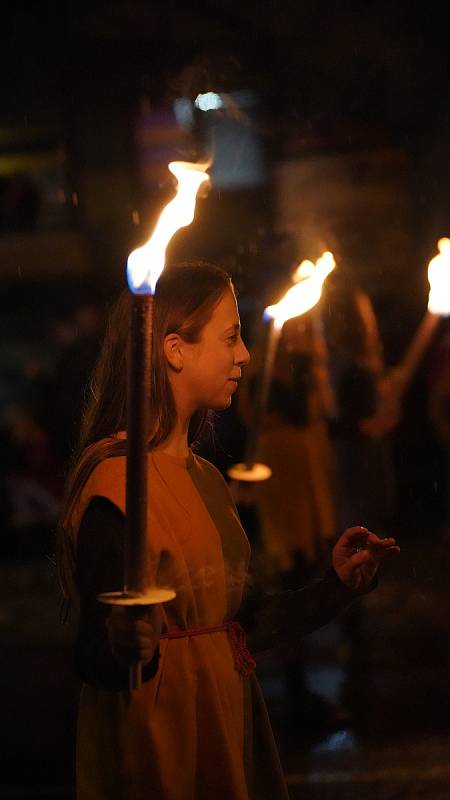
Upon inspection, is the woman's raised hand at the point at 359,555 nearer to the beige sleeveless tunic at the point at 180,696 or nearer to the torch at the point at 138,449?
the beige sleeveless tunic at the point at 180,696

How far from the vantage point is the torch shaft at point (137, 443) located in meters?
2.00

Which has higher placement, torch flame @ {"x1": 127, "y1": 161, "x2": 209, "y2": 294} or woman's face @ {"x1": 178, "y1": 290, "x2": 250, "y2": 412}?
torch flame @ {"x1": 127, "y1": 161, "x2": 209, "y2": 294}

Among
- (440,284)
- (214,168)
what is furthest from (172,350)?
(214,168)

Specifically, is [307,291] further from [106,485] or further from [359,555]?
[106,485]

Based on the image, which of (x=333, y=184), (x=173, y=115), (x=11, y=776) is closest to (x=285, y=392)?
(x=11, y=776)

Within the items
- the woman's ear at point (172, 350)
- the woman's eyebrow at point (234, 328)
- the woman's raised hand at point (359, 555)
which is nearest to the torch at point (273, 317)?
the woman's eyebrow at point (234, 328)

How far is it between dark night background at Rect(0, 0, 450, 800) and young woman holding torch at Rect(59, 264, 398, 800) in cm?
665

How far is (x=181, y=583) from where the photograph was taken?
250 centimetres

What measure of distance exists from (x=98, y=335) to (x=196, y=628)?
7240 millimetres

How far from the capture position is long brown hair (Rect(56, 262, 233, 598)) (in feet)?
8.79

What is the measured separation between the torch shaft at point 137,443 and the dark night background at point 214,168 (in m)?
7.39

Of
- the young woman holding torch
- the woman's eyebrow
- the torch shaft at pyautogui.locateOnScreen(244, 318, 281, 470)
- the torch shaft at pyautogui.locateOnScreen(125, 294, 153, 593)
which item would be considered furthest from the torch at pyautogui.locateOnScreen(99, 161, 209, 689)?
the torch shaft at pyautogui.locateOnScreen(244, 318, 281, 470)

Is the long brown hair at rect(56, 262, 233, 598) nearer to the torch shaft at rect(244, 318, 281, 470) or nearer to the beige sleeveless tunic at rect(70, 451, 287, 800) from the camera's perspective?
the beige sleeveless tunic at rect(70, 451, 287, 800)

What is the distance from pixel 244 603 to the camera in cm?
278
